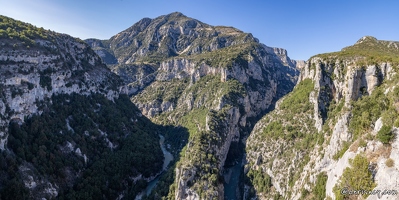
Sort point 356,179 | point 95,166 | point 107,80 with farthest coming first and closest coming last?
point 107,80
point 95,166
point 356,179

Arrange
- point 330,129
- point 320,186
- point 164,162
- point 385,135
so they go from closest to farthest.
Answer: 1. point 385,135
2. point 320,186
3. point 330,129
4. point 164,162

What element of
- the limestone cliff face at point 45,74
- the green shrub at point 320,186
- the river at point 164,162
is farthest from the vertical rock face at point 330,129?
the limestone cliff face at point 45,74

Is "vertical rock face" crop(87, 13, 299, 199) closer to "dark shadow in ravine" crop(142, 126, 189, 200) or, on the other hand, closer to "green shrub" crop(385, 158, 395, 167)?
"dark shadow in ravine" crop(142, 126, 189, 200)

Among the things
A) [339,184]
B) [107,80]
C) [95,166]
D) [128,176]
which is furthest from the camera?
[107,80]

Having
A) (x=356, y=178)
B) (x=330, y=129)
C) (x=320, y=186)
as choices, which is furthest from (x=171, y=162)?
(x=356, y=178)

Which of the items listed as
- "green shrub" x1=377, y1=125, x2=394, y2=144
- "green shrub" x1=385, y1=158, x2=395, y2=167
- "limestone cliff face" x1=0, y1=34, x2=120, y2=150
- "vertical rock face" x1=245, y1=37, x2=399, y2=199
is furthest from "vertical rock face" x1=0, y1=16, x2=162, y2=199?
Result: "green shrub" x1=377, y1=125, x2=394, y2=144

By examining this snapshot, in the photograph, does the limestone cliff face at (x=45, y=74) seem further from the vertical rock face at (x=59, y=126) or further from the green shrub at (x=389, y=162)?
the green shrub at (x=389, y=162)

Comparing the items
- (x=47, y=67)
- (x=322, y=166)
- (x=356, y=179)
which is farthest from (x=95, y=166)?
(x=356, y=179)

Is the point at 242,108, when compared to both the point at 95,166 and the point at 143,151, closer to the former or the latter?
the point at 143,151

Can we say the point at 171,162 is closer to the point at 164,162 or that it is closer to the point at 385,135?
the point at 164,162
